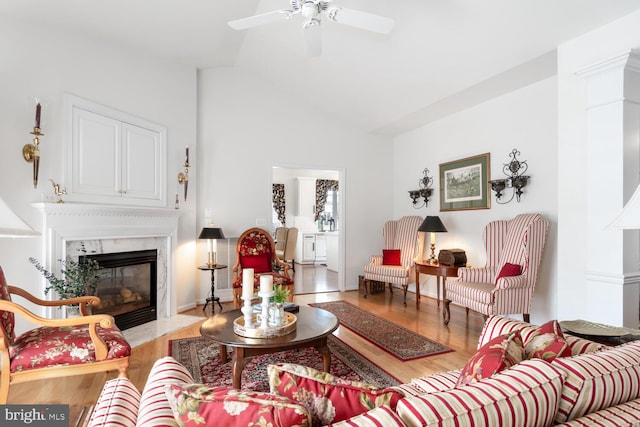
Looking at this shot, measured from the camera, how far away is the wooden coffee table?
2.25m

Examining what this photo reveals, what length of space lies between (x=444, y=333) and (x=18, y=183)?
13.3ft

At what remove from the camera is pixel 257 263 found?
15.6 feet

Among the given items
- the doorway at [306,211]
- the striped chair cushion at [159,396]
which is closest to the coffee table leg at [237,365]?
the striped chair cushion at [159,396]

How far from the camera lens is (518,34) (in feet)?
9.79

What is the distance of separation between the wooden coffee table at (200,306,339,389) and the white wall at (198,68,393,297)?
102 inches

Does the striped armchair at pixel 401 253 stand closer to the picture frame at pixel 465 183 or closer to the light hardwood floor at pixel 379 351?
the light hardwood floor at pixel 379 351

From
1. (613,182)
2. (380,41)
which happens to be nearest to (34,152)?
(380,41)

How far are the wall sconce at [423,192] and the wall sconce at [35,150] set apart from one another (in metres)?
4.68

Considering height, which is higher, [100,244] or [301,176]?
[301,176]

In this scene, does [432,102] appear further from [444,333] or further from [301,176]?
[301,176]

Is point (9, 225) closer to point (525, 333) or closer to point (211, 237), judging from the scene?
point (525, 333)

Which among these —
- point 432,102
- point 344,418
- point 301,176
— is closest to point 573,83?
point 432,102

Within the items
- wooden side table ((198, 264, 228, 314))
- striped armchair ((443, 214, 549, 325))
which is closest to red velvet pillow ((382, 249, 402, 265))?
striped armchair ((443, 214, 549, 325))

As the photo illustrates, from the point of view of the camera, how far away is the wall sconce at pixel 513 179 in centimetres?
398
